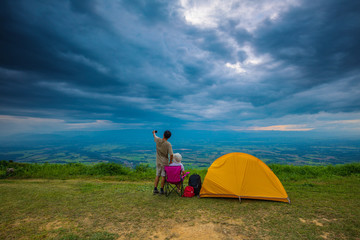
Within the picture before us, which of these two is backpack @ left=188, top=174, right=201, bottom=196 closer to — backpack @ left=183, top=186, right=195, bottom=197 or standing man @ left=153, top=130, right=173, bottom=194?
backpack @ left=183, top=186, right=195, bottom=197

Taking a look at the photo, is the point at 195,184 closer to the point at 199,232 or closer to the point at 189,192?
the point at 189,192

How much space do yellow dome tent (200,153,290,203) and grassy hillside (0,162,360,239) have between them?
0.99 feet

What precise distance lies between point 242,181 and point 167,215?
337 cm

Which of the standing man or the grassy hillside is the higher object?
the standing man

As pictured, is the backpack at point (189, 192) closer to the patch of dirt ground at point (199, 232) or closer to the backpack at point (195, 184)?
the backpack at point (195, 184)

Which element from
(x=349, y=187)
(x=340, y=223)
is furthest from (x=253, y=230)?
(x=349, y=187)

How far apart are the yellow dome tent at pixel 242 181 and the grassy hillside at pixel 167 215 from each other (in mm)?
301

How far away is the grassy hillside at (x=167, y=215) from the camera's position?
4332 mm

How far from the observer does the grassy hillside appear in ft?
Result: 14.2

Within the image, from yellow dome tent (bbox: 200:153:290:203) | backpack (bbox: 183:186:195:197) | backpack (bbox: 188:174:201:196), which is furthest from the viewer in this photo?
backpack (bbox: 188:174:201:196)

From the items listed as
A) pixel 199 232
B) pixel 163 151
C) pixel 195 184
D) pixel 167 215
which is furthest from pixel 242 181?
pixel 163 151

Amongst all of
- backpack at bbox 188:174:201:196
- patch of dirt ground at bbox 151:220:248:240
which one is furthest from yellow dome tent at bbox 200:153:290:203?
patch of dirt ground at bbox 151:220:248:240

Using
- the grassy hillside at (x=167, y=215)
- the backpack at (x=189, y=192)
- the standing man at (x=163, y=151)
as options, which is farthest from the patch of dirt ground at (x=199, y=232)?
the standing man at (x=163, y=151)

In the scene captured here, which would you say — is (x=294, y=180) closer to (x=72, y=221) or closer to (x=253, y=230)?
(x=253, y=230)
